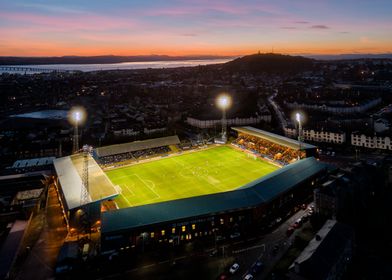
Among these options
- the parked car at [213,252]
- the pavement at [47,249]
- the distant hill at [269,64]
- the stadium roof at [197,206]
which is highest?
the distant hill at [269,64]

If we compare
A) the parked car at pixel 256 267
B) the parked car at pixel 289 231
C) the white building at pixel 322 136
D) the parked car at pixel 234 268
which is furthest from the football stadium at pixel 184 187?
the white building at pixel 322 136

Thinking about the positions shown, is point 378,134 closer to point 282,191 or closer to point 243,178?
point 243,178

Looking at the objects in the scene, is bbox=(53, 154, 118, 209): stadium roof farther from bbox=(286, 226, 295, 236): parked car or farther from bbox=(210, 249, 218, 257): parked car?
bbox=(286, 226, 295, 236): parked car

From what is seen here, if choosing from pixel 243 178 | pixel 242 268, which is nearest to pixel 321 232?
pixel 242 268

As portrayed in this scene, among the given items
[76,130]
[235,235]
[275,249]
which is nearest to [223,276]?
[275,249]

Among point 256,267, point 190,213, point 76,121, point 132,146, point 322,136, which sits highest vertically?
point 76,121

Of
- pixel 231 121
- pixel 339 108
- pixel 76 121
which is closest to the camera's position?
pixel 76 121

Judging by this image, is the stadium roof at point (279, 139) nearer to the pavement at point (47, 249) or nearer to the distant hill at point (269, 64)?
the pavement at point (47, 249)

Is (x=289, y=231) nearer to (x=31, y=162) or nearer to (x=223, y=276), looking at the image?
(x=223, y=276)

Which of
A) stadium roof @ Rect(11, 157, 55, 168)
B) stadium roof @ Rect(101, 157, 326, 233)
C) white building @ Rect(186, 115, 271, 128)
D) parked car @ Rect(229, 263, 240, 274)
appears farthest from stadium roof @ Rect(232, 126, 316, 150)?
stadium roof @ Rect(11, 157, 55, 168)
